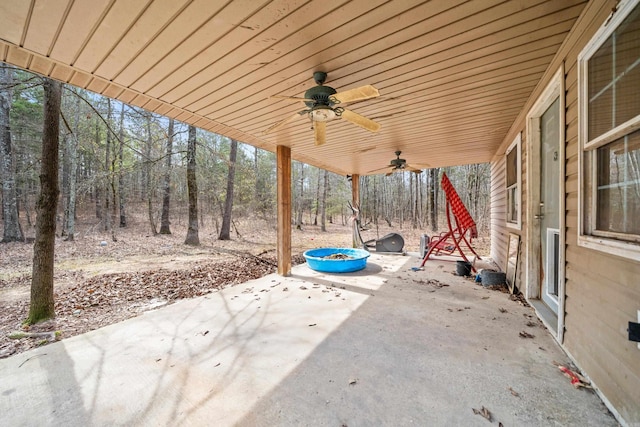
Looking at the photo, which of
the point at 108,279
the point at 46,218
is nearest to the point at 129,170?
A: the point at 108,279

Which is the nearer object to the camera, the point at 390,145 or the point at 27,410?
the point at 27,410

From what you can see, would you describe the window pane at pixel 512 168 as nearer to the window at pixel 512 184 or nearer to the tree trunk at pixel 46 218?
the window at pixel 512 184

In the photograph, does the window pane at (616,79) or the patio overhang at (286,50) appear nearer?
the window pane at (616,79)

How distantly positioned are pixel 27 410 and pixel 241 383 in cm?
121

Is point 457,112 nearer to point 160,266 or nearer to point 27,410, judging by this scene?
point 27,410

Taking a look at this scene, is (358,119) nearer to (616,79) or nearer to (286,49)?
(286,49)

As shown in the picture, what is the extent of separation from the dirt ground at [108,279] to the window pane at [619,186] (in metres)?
4.28

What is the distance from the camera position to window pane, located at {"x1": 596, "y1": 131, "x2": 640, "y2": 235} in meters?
1.31

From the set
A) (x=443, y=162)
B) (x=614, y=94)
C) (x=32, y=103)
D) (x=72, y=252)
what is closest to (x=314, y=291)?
(x=614, y=94)

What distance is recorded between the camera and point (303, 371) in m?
1.83

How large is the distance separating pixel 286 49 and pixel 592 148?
225 cm

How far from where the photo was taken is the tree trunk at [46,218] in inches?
114

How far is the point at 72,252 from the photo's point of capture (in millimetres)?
7094

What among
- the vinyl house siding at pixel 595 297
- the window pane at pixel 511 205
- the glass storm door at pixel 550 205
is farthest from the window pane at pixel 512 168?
the vinyl house siding at pixel 595 297
